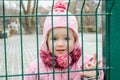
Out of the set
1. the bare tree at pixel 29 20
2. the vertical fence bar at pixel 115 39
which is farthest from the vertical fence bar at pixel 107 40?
the bare tree at pixel 29 20

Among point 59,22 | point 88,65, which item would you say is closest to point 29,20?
point 59,22

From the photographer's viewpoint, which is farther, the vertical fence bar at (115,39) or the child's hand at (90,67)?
the vertical fence bar at (115,39)

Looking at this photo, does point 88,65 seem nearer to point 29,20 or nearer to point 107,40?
point 107,40

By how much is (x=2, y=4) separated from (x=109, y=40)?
20.3 inches

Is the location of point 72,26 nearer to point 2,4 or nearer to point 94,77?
point 94,77

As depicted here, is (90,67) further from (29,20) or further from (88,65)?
(29,20)

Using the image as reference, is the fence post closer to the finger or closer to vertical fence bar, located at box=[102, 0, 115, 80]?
vertical fence bar, located at box=[102, 0, 115, 80]

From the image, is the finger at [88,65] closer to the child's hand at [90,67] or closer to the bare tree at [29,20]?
the child's hand at [90,67]

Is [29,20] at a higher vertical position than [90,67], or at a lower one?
higher

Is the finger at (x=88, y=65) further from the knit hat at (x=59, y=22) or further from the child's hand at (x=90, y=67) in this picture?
the knit hat at (x=59, y=22)

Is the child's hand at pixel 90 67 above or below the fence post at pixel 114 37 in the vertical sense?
below

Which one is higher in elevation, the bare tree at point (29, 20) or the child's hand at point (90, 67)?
the bare tree at point (29, 20)

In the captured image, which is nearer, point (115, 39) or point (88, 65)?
point (88, 65)

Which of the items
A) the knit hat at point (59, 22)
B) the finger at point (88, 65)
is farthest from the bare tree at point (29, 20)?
the finger at point (88, 65)
